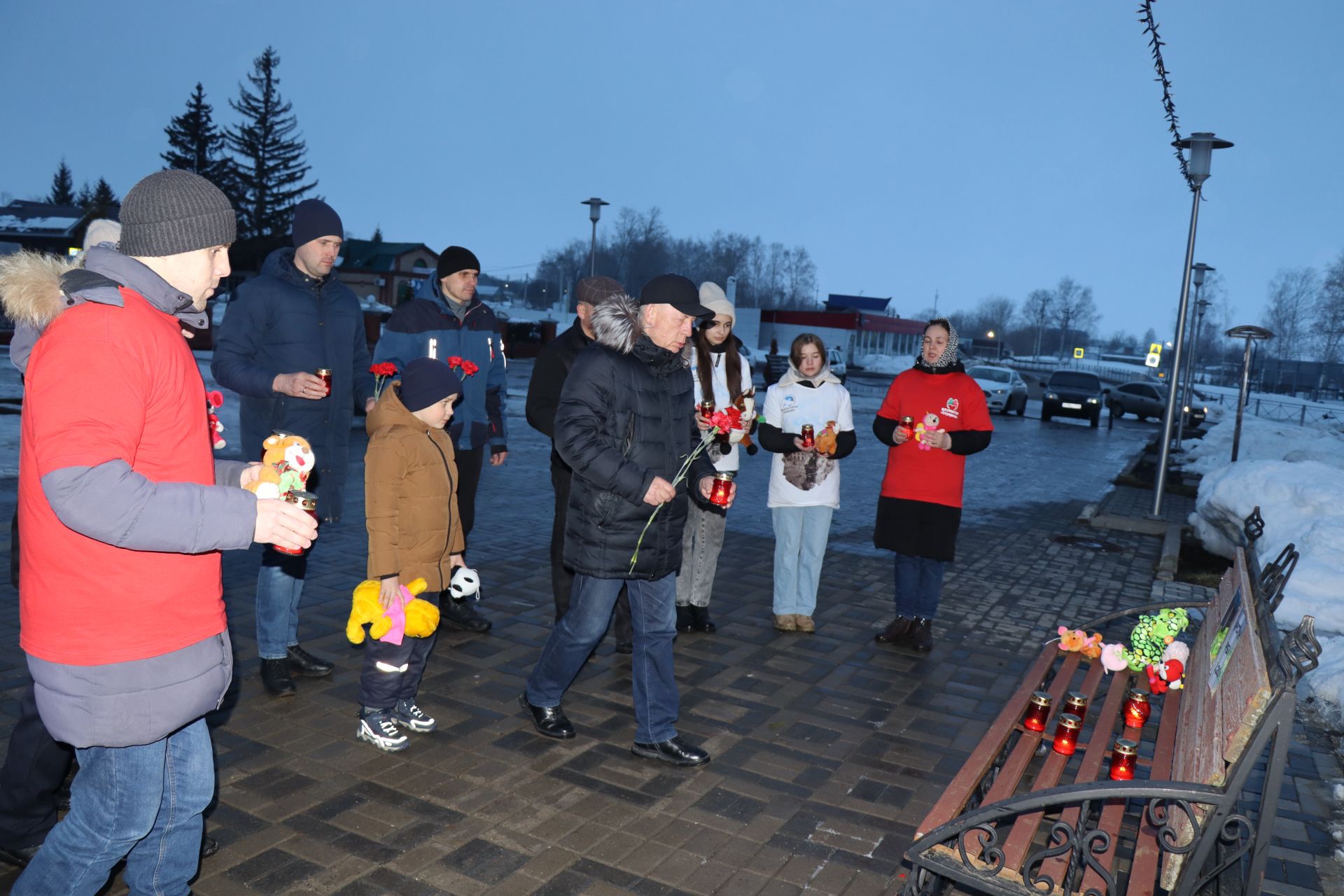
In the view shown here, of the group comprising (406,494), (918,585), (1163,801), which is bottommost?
(918,585)

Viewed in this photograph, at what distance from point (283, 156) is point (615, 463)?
63.0 meters

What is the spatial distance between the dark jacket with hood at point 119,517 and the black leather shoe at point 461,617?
12.0 feet

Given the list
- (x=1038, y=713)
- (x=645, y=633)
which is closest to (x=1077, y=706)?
(x=1038, y=713)

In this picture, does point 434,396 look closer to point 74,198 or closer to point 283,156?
point 283,156

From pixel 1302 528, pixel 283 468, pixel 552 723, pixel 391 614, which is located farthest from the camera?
pixel 1302 528

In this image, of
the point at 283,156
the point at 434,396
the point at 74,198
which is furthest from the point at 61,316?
the point at 74,198

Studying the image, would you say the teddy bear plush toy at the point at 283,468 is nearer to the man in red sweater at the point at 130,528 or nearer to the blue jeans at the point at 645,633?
the man in red sweater at the point at 130,528

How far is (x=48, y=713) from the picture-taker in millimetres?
2273

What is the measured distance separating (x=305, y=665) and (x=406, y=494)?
5.07 feet

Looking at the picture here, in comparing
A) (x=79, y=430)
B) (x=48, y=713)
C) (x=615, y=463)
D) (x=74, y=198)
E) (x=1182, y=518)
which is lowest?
(x=1182, y=518)

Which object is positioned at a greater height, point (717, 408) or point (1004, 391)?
point (717, 408)

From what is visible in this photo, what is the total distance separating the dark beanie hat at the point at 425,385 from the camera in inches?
164

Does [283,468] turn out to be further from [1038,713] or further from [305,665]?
[1038,713]

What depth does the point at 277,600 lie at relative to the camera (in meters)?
4.82
